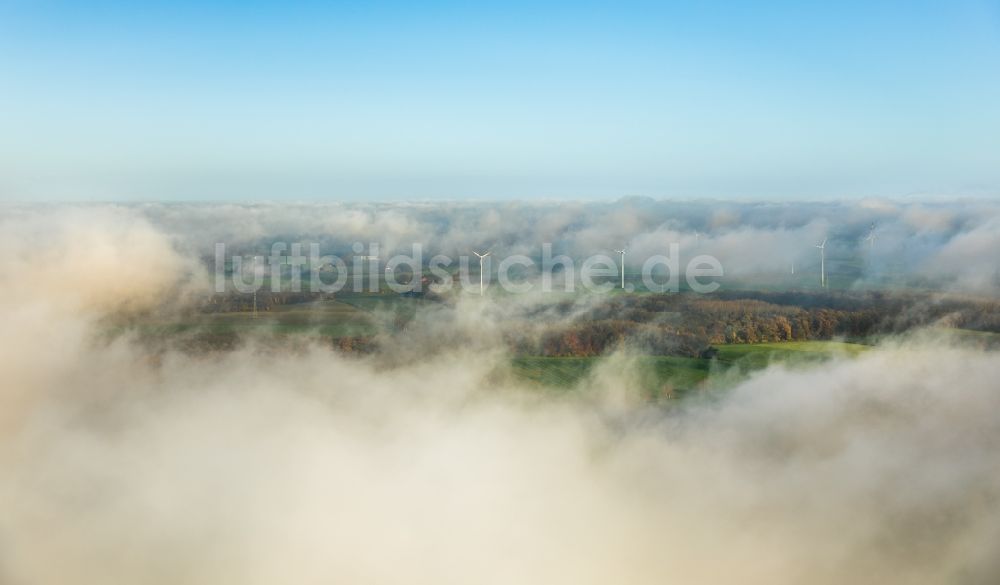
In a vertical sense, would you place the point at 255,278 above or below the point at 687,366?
above

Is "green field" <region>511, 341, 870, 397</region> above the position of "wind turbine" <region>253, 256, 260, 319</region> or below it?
below

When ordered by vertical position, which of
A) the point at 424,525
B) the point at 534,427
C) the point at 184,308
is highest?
the point at 184,308

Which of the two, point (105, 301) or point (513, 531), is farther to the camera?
point (105, 301)

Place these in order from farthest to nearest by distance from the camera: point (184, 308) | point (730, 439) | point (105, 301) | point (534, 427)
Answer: point (184, 308)
point (105, 301)
point (534, 427)
point (730, 439)

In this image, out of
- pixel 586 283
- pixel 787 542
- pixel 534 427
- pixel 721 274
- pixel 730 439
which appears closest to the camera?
pixel 787 542

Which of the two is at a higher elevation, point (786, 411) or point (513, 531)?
point (786, 411)

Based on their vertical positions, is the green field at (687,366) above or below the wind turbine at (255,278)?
below

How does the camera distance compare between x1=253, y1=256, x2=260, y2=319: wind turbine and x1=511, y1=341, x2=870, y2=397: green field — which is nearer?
x1=511, y1=341, x2=870, y2=397: green field

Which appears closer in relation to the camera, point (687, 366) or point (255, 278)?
point (687, 366)

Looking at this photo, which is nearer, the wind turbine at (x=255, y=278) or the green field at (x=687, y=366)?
the green field at (x=687, y=366)

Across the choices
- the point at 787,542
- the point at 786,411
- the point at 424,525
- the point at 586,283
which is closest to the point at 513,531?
the point at 424,525

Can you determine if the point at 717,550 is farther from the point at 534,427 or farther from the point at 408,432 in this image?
the point at 408,432
